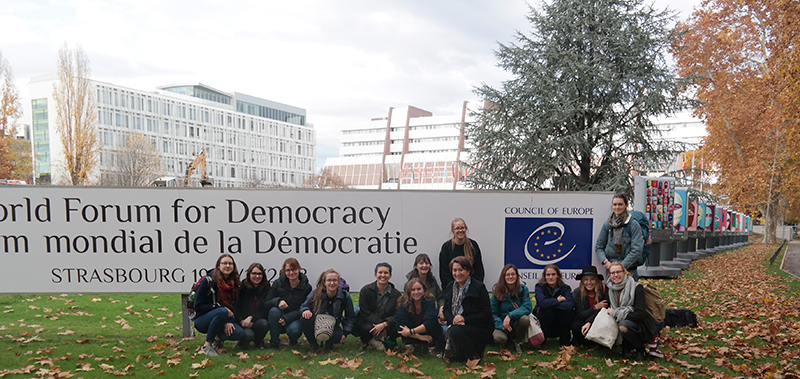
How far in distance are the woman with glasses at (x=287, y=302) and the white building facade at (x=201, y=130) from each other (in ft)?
254

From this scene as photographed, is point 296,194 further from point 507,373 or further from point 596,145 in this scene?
point 596,145

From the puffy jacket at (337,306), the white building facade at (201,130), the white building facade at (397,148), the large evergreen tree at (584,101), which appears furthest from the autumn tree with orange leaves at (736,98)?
the white building facade at (397,148)

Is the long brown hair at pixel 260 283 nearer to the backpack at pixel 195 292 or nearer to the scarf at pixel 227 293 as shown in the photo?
the scarf at pixel 227 293

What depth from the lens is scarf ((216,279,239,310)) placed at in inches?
265

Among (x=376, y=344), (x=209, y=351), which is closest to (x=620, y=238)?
(x=376, y=344)

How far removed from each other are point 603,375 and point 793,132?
11758 millimetres

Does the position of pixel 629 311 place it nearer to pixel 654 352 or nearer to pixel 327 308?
pixel 654 352

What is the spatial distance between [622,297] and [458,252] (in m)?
1.99

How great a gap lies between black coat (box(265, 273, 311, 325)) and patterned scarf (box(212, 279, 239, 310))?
388 millimetres

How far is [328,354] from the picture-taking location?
6.75 metres

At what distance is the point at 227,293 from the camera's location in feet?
22.3

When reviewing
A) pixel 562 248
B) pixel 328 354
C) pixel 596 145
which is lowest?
pixel 328 354

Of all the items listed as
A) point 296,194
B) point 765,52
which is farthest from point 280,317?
point 765,52

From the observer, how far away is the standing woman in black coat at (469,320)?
20.7ft
